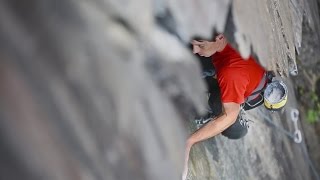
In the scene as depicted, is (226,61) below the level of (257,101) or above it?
above

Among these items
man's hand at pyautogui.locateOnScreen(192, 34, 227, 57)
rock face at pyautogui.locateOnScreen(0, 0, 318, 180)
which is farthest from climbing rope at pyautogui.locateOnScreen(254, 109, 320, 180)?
rock face at pyautogui.locateOnScreen(0, 0, 318, 180)

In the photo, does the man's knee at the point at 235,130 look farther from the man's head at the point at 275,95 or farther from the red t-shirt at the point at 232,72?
the red t-shirt at the point at 232,72

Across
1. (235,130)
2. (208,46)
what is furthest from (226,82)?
(235,130)

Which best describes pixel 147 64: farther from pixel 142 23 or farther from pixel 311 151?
pixel 311 151

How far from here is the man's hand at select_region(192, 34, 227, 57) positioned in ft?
7.07

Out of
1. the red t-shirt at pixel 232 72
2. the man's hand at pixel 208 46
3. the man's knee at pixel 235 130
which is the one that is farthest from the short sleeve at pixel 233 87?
the man's knee at pixel 235 130

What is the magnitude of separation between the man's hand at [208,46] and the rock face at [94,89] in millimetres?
1224

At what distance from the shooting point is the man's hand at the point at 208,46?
84.8 inches

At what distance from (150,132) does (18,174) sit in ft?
0.59

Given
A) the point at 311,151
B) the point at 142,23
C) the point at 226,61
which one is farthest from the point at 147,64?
the point at 311,151

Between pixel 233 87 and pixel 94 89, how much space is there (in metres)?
1.68

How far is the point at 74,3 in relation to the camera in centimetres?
74

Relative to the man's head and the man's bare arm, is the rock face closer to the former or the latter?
the man's bare arm

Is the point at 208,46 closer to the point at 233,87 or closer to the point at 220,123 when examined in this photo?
the point at 233,87
